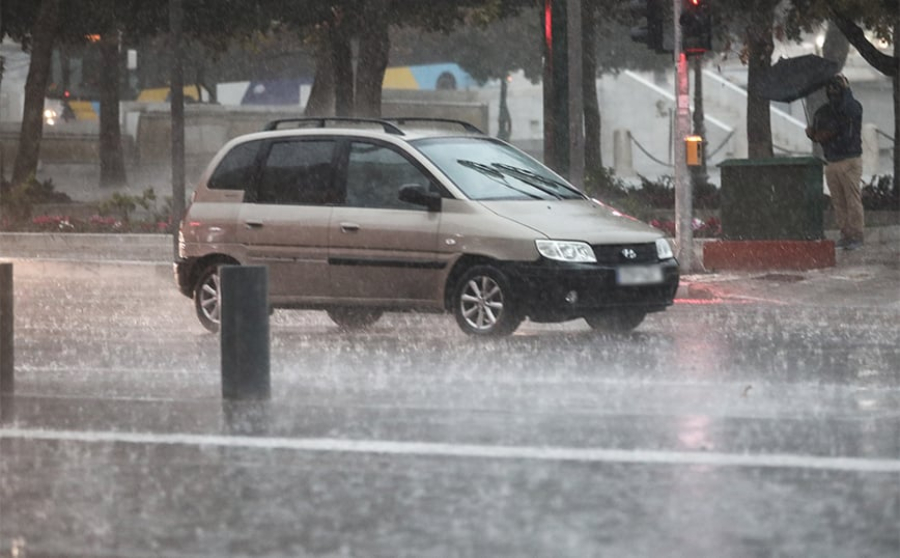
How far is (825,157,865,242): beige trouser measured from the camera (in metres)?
19.6

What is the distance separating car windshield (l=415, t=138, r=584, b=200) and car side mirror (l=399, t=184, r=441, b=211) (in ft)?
0.81

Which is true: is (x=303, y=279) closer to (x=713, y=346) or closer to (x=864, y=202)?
(x=713, y=346)

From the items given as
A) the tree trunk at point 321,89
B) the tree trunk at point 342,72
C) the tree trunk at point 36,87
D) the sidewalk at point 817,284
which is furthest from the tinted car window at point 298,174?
the tree trunk at point 321,89

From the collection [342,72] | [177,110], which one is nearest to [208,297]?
[177,110]

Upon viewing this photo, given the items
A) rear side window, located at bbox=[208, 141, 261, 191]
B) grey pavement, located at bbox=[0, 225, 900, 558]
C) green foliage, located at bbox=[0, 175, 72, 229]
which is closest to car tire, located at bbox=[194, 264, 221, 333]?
grey pavement, located at bbox=[0, 225, 900, 558]

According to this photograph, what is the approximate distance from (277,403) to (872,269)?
35.0ft

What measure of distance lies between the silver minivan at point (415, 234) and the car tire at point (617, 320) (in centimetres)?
1

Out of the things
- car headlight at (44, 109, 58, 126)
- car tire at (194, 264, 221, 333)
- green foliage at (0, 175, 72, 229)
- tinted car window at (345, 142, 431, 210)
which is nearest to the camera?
tinted car window at (345, 142, 431, 210)

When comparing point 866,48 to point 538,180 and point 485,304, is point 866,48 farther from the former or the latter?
point 485,304

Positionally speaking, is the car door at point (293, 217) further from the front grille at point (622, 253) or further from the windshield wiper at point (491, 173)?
the front grille at point (622, 253)

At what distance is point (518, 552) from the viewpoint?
578cm

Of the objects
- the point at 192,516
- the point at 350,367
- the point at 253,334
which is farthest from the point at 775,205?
the point at 192,516

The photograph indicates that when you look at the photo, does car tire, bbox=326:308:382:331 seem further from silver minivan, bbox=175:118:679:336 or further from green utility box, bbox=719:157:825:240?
green utility box, bbox=719:157:825:240

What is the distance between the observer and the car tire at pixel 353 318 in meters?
14.5
